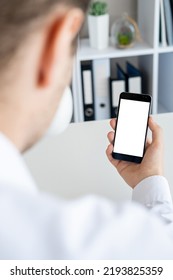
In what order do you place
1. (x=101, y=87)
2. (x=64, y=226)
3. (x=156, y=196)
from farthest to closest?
(x=101, y=87) < (x=156, y=196) < (x=64, y=226)

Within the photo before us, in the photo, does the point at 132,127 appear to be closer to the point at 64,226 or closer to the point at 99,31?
the point at 64,226

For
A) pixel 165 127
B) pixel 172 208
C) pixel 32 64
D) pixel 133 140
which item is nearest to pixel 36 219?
pixel 32 64

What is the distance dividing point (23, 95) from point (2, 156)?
69mm

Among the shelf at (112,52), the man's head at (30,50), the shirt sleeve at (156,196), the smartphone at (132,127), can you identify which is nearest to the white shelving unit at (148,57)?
the shelf at (112,52)

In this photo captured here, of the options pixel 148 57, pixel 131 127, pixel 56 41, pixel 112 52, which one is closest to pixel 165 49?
pixel 148 57

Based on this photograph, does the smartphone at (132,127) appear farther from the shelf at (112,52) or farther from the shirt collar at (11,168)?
the shelf at (112,52)

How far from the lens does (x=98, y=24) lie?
1883 mm

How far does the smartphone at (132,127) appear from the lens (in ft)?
3.06

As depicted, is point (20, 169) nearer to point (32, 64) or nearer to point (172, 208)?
point (32, 64)

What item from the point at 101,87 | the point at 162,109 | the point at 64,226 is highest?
the point at 64,226

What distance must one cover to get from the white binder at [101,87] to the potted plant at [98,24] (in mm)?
77

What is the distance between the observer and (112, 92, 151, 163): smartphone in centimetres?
93

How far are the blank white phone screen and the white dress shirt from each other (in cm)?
46

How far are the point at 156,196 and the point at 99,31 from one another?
1.24m
